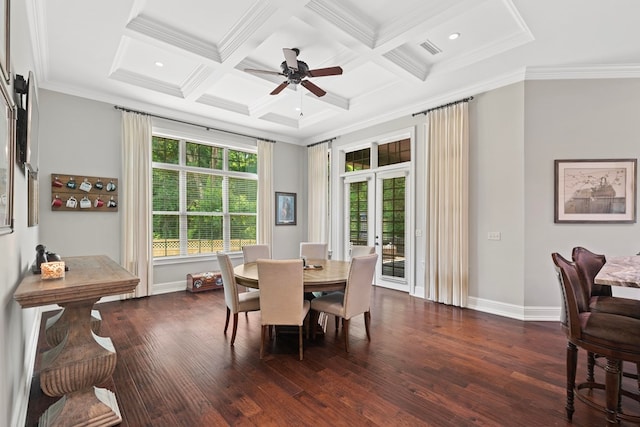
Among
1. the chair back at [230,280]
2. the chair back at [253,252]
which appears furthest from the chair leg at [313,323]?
the chair back at [253,252]

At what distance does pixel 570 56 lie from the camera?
143 inches

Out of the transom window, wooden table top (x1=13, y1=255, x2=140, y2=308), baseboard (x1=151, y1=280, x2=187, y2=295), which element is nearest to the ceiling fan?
wooden table top (x1=13, y1=255, x2=140, y2=308)

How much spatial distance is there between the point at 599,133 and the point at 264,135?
5.60 metres

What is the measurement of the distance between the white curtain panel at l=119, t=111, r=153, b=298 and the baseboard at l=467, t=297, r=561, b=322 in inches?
207

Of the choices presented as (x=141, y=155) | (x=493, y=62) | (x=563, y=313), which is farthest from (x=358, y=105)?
(x=563, y=313)

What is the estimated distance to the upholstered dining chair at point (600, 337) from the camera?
1.69 meters

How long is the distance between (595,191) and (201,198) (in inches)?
244

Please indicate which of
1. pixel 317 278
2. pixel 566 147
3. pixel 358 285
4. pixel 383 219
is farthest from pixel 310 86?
pixel 566 147

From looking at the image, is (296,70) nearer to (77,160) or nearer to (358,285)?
(358,285)

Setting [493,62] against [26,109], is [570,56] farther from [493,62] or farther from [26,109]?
[26,109]

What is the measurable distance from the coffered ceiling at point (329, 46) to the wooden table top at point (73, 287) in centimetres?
244

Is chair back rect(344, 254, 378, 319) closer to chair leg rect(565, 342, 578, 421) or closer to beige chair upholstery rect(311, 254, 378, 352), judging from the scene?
beige chair upholstery rect(311, 254, 378, 352)

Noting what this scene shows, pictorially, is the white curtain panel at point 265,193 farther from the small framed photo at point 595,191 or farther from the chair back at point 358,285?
the small framed photo at point 595,191

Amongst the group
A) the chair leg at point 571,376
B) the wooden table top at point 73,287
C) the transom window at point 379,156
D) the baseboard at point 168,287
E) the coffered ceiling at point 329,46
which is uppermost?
the coffered ceiling at point 329,46
